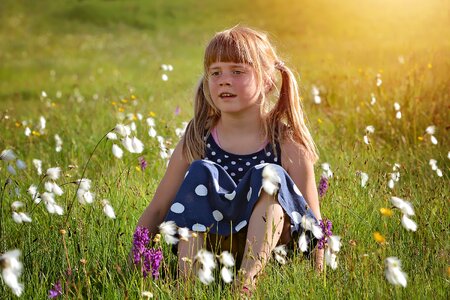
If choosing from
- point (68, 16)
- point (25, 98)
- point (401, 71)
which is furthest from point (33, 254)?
point (68, 16)

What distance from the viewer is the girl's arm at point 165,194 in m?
3.51

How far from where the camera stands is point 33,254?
3189mm

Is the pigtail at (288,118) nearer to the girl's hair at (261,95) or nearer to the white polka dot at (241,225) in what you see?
the girl's hair at (261,95)

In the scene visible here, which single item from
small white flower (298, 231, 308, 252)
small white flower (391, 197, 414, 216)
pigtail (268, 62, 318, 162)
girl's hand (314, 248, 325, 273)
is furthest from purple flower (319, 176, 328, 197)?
small white flower (391, 197, 414, 216)

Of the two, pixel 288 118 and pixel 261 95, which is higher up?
pixel 261 95

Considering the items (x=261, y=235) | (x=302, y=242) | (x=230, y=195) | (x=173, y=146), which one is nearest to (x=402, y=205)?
(x=302, y=242)

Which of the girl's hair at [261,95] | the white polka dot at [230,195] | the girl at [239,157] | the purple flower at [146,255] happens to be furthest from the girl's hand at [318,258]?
the purple flower at [146,255]

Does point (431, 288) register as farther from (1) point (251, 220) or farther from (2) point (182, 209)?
(2) point (182, 209)

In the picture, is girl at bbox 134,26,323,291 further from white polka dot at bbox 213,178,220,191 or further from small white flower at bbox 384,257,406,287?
small white flower at bbox 384,257,406,287

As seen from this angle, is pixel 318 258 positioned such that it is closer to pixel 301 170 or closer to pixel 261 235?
pixel 261 235

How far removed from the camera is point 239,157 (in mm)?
3523

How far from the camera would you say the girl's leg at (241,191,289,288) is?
2822mm

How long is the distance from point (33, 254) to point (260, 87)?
1327 millimetres

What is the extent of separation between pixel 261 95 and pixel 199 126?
1.26ft
